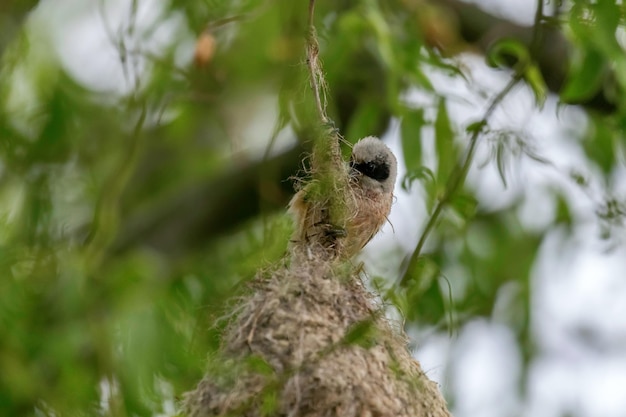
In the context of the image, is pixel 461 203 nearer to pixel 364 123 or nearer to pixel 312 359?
pixel 364 123

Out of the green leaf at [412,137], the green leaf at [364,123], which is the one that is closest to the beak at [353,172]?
the green leaf at [412,137]

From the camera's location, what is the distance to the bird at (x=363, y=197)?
2.69 m

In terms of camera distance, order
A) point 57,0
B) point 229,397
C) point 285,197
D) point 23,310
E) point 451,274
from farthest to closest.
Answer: point 57,0 → point 285,197 → point 451,274 → point 23,310 → point 229,397

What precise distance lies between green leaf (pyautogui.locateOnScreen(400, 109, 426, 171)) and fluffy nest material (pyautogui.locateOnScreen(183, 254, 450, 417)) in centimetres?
80

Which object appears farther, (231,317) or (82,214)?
(82,214)

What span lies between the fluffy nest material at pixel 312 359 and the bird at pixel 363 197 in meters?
0.32

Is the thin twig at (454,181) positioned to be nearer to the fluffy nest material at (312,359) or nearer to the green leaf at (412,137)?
the green leaf at (412,137)

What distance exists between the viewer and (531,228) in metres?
4.38

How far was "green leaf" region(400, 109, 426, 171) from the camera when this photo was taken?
3.10m

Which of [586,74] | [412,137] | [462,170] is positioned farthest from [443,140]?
[586,74]

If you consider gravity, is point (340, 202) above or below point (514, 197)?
above

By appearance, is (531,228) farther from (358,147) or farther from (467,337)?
(358,147)

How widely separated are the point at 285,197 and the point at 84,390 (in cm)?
171

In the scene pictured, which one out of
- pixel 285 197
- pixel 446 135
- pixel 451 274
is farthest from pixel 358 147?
pixel 285 197
